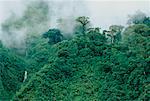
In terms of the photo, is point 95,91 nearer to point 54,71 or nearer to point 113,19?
point 54,71

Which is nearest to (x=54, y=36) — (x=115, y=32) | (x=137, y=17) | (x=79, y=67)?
(x=115, y=32)

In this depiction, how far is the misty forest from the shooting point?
151 ft

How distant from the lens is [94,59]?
52.0 m

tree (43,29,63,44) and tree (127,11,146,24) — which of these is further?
tree (127,11,146,24)

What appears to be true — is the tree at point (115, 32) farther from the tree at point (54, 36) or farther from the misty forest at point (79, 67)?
the tree at point (54, 36)

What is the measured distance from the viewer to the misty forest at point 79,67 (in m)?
46.1

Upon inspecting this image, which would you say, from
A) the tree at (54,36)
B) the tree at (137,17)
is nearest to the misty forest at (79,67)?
the tree at (54,36)

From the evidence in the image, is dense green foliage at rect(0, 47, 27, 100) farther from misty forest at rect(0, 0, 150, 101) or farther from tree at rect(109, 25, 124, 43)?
tree at rect(109, 25, 124, 43)

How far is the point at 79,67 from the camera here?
168 ft

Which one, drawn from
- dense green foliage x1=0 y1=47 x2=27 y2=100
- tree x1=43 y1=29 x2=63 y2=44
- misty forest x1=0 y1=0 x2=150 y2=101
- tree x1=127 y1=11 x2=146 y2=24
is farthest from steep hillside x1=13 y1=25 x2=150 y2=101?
tree x1=127 y1=11 x2=146 y2=24

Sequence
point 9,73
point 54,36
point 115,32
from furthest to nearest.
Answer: point 54,36 < point 115,32 < point 9,73

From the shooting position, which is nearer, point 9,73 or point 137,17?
point 9,73

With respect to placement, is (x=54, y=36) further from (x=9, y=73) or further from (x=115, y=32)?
(x=9, y=73)

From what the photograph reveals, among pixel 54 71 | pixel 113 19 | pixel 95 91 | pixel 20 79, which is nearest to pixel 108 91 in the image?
pixel 95 91
